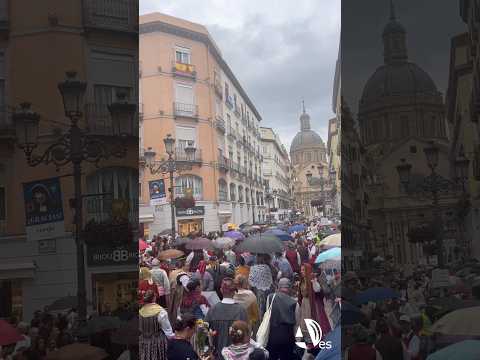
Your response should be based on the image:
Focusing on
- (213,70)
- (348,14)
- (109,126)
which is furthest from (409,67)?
(109,126)

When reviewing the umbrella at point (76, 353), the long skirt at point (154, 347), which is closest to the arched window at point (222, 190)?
the long skirt at point (154, 347)

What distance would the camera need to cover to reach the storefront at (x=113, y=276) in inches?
82.4

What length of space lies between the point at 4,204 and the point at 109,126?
52 cm

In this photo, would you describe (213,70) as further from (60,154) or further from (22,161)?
(22,161)

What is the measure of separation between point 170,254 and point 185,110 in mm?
627

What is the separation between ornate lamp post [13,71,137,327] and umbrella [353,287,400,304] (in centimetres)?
114

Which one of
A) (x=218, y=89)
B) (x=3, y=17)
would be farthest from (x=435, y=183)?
(x=3, y=17)

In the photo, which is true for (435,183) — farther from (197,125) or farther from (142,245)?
(142,245)

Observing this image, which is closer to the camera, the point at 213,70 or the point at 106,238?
the point at 213,70

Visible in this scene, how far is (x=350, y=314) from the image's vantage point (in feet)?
6.56

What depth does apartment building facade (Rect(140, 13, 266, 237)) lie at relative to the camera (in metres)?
1.97

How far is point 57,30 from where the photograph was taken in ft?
6.75

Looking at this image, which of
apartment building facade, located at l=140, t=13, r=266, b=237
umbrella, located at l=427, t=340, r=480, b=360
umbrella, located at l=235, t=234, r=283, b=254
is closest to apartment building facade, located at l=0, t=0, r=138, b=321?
apartment building facade, located at l=140, t=13, r=266, b=237

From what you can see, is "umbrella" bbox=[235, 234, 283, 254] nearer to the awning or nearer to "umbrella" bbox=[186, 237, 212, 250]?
"umbrella" bbox=[186, 237, 212, 250]
